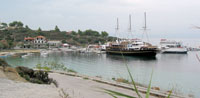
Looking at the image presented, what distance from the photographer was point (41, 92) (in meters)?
6.48

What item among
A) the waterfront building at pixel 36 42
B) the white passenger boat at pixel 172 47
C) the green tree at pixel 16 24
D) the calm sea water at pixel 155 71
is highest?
the green tree at pixel 16 24

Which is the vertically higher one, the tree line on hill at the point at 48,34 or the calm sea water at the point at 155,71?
the tree line on hill at the point at 48,34

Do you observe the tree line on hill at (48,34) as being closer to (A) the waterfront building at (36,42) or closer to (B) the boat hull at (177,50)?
(A) the waterfront building at (36,42)

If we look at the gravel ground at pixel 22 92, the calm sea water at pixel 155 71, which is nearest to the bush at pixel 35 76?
the gravel ground at pixel 22 92

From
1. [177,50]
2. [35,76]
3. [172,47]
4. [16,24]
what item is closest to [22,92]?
[35,76]

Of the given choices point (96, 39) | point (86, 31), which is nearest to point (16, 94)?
point (96, 39)

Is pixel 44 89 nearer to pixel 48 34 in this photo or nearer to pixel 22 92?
pixel 22 92

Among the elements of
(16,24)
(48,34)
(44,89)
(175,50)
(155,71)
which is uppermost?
(16,24)

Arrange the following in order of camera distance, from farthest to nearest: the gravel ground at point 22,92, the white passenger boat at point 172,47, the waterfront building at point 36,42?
the waterfront building at point 36,42, the white passenger boat at point 172,47, the gravel ground at point 22,92

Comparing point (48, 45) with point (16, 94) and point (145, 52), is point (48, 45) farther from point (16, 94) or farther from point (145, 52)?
point (16, 94)

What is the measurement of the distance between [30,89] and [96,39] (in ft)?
369

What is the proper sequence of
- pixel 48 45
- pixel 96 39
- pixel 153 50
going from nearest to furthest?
pixel 153 50 → pixel 48 45 → pixel 96 39

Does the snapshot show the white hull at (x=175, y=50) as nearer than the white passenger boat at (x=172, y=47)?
Yes

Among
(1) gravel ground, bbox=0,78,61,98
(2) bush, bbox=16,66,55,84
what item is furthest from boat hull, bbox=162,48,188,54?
(1) gravel ground, bbox=0,78,61,98
